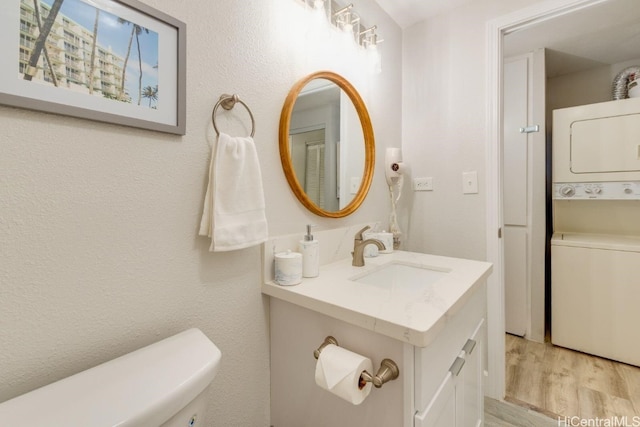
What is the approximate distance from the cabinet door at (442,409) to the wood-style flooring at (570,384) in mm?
1001

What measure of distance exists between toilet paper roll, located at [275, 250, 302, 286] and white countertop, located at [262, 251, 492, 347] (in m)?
0.02

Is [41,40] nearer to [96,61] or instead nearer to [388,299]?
[96,61]

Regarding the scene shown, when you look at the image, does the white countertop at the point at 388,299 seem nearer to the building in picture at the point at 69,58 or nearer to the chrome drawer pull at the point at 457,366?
the chrome drawer pull at the point at 457,366

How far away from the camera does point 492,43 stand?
1.47m

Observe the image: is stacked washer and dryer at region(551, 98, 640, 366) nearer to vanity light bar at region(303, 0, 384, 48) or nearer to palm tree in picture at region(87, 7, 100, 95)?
vanity light bar at region(303, 0, 384, 48)

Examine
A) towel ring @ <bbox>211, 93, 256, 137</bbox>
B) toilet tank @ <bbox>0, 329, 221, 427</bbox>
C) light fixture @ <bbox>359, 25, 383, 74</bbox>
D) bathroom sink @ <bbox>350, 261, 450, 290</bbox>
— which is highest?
light fixture @ <bbox>359, 25, 383, 74</bbox>

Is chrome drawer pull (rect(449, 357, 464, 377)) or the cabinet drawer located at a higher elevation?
the cabinet drawer

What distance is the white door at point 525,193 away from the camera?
84.4 inches

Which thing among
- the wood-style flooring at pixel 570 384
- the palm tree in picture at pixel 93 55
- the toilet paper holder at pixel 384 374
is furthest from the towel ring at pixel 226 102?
the wood-style flooring at pixel 570 384

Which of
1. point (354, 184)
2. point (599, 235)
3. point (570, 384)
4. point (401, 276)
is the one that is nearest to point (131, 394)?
point (401, 276)

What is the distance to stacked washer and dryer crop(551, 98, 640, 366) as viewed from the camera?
1828mm

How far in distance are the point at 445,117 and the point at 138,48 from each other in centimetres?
152

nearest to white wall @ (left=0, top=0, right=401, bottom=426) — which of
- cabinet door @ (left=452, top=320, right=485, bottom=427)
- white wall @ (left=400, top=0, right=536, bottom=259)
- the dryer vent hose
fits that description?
cabinet door @ (left=452, top=320, right=485, bottom=427)

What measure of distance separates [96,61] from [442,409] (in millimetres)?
1241
